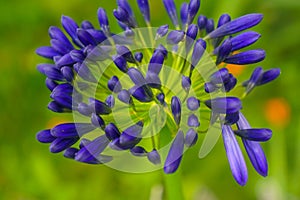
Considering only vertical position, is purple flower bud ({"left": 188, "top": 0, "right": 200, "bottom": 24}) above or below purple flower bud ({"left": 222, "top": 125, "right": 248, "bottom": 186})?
above

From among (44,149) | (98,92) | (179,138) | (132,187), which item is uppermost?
(98,92)

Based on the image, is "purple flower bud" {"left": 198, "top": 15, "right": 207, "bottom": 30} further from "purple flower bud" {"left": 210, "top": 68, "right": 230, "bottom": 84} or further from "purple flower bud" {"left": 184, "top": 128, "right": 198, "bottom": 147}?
Answer: "purple flower bud" {"left": 184, "top": 128, "right": 198, "bottom": 147}

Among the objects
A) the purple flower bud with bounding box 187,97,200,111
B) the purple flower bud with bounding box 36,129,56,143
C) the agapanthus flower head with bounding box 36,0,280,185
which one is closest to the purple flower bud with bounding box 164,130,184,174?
the agapanthus flower head with bounding box 36,0,280,185

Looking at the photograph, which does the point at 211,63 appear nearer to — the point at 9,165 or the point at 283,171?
the point at 283,171

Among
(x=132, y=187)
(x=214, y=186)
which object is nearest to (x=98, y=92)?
(x=132, y=187)

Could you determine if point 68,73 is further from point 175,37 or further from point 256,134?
point 256,134
